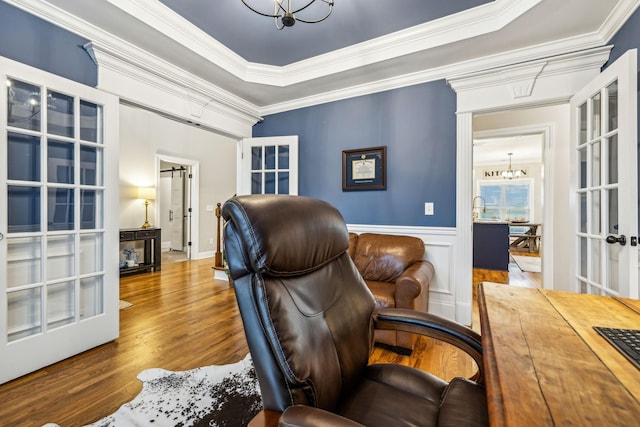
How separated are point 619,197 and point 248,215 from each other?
2183 mm

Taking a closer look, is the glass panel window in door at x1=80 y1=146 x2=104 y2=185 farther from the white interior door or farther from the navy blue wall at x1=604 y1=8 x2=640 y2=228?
the white interior door

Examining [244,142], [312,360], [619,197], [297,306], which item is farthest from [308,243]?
[244,142]

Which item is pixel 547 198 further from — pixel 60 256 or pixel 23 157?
pixel 23 157

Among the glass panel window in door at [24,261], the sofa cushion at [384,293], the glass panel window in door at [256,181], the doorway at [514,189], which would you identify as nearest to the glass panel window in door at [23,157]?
the glass panel window in door at [24,261]

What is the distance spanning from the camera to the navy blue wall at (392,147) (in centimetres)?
276

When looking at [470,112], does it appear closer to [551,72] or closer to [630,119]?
[551,72]

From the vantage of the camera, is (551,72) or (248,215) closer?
(248,215)

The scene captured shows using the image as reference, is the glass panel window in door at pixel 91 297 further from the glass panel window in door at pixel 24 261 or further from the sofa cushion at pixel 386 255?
the sofa cushion at pixel 386 255

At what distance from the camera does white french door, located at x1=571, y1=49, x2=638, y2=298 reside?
1.62m

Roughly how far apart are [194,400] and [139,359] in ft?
2.44

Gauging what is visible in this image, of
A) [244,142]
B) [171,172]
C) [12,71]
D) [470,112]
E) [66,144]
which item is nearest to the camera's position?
[12,71]

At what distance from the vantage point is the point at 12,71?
5.74 ft

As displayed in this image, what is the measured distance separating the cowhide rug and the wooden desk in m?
1.31

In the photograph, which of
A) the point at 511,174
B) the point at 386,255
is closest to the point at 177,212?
the point at 386,255
